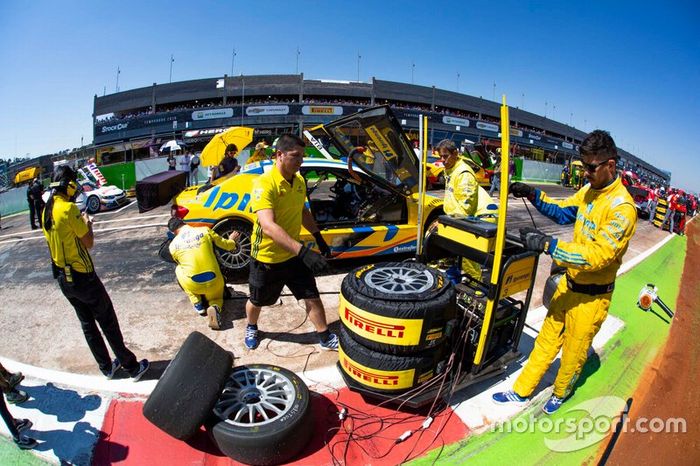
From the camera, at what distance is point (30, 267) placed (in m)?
5.79

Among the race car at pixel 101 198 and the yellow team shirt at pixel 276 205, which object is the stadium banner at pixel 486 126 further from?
the yellow team shirt at pixel 276 205

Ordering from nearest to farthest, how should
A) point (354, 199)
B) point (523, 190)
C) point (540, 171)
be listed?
point (523, 190) → point (354, 199) → point (540, 171)

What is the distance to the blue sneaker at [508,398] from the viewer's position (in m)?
2.87

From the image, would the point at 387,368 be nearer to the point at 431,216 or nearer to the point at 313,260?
the point at 313,260

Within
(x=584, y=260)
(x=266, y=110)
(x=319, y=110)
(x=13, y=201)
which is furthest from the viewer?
(x=319, y=110)

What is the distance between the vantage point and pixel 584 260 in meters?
2.26

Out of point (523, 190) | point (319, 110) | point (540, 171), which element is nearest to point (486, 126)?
point (540, 171)

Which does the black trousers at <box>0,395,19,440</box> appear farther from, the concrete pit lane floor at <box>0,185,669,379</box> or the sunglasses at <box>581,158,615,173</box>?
the sunglasses at <box>581,158,615,173</box>

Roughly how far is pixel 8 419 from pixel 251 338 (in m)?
1.70

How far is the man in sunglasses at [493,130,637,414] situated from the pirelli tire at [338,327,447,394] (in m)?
0.78

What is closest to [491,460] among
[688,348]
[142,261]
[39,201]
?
[688,348]

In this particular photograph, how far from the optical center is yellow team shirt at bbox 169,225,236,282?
3.89 m

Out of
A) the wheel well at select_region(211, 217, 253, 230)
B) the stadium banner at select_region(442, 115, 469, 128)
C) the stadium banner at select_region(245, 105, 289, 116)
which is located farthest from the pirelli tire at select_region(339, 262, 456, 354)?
the stadium banner at select_region(442, 115, 469, 128)

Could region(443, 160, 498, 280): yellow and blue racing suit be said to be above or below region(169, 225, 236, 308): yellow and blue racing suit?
Answer: above
